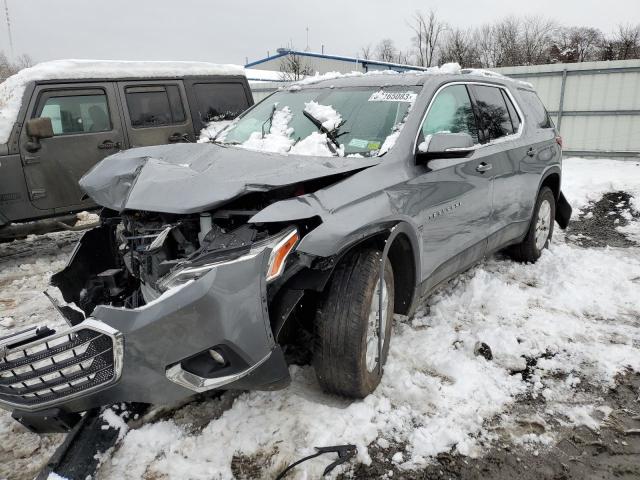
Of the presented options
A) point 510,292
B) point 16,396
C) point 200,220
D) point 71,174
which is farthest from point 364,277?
point 71,174

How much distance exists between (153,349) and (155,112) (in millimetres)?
5060

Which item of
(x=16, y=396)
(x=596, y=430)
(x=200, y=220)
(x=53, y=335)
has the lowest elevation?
(x=596, y=430)

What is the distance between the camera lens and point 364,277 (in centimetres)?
253

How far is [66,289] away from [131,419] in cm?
97

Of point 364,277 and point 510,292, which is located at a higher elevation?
point 364,277

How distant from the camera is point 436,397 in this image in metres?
2.79

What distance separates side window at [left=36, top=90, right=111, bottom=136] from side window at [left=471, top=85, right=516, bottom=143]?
173 inches

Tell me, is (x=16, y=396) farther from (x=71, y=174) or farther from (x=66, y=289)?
(x=71, y=174)

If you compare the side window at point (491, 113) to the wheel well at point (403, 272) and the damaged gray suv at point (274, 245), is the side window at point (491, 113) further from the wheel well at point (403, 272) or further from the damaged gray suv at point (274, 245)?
the wheel well at point (403, 272)

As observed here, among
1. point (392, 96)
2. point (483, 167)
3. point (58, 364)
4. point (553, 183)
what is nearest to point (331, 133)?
point (392, 96)

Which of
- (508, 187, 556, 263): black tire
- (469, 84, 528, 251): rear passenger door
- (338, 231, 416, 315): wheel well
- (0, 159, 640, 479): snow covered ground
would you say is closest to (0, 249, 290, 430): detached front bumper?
(0, 159, 640, 479): snow covered ground

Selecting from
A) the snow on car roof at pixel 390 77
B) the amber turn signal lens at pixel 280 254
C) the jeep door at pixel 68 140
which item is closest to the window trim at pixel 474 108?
the snow on car roof at pixel 390 77

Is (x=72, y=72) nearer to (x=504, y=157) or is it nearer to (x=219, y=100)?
(x=219, y=100)

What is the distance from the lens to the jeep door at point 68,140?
5.45 m
